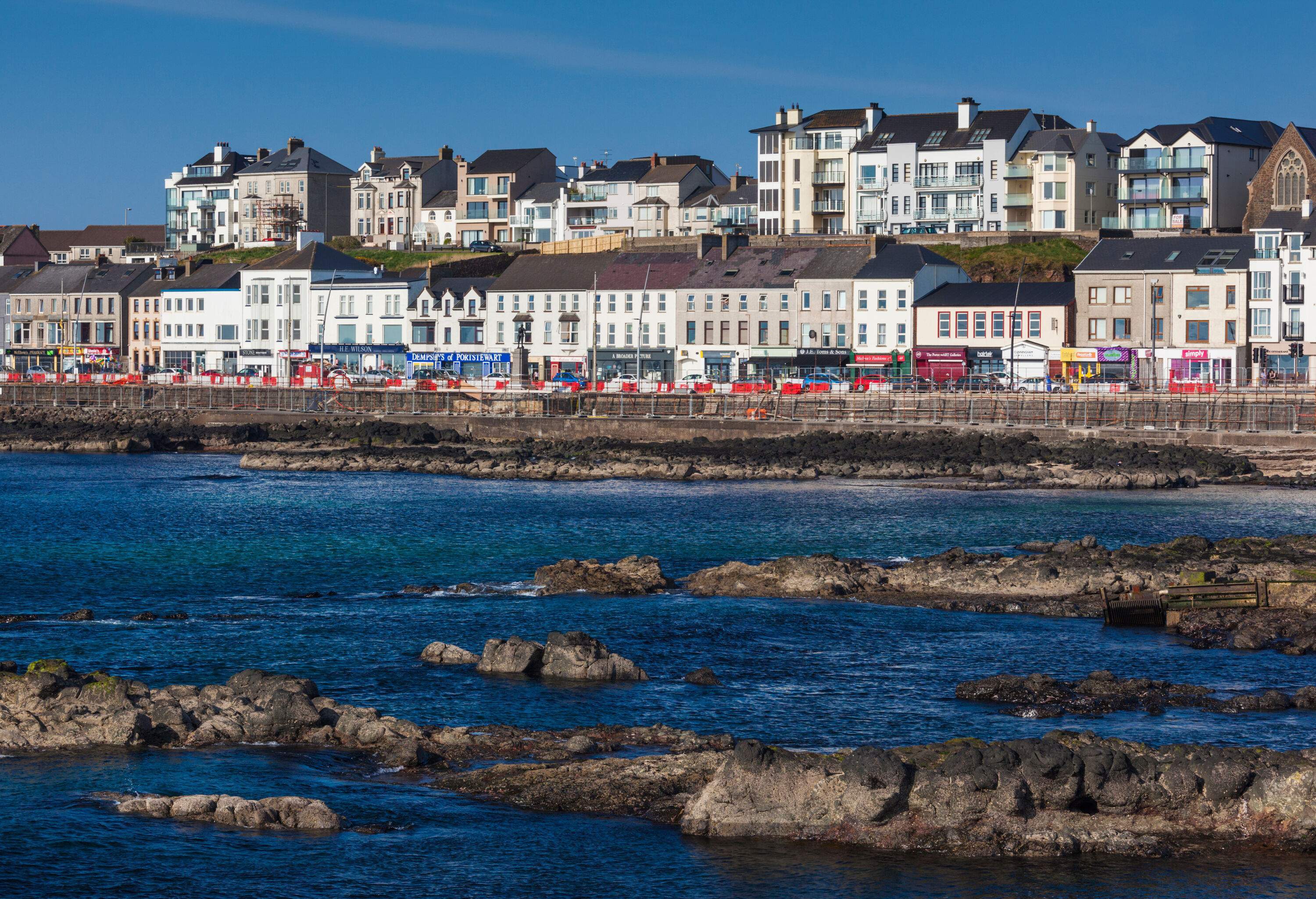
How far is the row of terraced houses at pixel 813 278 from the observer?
273 ft

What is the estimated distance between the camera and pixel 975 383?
267 feet

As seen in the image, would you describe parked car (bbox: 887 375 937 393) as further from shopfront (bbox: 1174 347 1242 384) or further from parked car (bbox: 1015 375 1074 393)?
shopfront (bbox: 1174 347 1242 384)

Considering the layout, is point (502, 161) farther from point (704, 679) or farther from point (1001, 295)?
point (704, 679)

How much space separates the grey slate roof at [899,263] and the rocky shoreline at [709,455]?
709 inches

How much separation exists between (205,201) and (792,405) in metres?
86.0

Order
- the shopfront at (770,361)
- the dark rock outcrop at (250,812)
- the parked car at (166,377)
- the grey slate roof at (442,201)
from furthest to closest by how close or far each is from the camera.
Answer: the grey slate roof at (442,201), the parked car at (166,377), the shopfront at (770,361), the dark rock outcrop at (250,812)

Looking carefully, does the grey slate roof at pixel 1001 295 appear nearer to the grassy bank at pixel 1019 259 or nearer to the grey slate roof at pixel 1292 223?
the grassy bank at pixel 1019 259

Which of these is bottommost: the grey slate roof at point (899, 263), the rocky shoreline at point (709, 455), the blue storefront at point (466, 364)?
the rocky shoreline at point (709, 455)

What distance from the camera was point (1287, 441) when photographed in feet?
211

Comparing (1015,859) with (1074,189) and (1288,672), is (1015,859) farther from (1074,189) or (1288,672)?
(1074,189)

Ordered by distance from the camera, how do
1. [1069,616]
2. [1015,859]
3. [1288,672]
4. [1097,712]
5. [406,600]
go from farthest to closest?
[406,600]
[1069,616]
[1288,672]
[1097,712]
[1015,859]

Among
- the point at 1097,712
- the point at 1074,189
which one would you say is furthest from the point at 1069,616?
the point at 1074,189

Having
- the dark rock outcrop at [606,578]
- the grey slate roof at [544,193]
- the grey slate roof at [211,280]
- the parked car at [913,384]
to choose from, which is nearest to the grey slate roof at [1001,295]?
the parked car at [913,384]

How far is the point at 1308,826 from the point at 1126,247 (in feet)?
235
